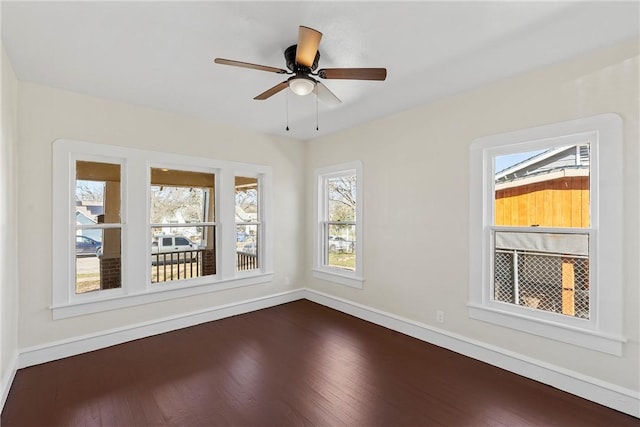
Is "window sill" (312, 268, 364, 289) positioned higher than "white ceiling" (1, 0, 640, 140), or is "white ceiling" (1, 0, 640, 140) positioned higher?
"white ceiling" (1, 0, 640, 140)

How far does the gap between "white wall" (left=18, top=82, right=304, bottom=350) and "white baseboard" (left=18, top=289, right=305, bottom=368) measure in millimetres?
53

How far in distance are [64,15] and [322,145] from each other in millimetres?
3407

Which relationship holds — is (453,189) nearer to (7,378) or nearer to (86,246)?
(86,246)

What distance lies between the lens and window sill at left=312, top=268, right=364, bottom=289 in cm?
430

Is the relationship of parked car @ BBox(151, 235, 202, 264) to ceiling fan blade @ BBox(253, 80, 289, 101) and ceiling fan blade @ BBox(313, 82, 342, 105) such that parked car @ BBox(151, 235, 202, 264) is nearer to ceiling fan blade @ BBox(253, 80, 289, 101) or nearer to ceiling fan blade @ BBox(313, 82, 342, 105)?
ceiling fan blade @ BBox(253, 80, 289, 101)

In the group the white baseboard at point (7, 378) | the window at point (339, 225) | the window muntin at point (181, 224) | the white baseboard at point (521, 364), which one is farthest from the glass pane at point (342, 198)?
the white baseboard at point (7, 378)

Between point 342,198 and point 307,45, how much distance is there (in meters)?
2.98

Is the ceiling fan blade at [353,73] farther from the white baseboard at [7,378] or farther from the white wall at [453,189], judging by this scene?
the white baseboard at [7,378]

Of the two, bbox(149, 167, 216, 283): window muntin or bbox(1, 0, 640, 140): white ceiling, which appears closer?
bbox(1, 0, 640, 140): white ceiling

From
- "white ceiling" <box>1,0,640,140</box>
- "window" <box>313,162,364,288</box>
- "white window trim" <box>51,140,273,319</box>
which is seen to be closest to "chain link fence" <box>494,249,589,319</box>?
"white ceiling" <box>1,0,640,140</box>

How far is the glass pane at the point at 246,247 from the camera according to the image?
4.59 metres

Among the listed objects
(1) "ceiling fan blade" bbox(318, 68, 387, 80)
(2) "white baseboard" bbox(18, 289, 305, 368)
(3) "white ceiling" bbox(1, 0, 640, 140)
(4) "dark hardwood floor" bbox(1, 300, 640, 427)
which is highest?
(3) "white ceiling" bbox(1, 0, 640, 140)

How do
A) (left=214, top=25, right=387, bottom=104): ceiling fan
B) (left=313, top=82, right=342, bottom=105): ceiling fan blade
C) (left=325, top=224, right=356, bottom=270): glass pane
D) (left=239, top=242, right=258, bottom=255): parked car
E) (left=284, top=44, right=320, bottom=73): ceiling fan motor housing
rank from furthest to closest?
(left=239, top=242, right=258, bottom=255): parked car → (left=325, top=224, right=356, bottom=270): glass pane → (left=313, top=82, right=342, bottom=105): ceiling fan blade → (left=284, top=44, right=320, bottom=73): ceiling fan motor housing → (left=214, top=25, right=387, bottom=104): ceiling fan

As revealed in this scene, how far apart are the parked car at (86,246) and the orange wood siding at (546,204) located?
4.23 metres
